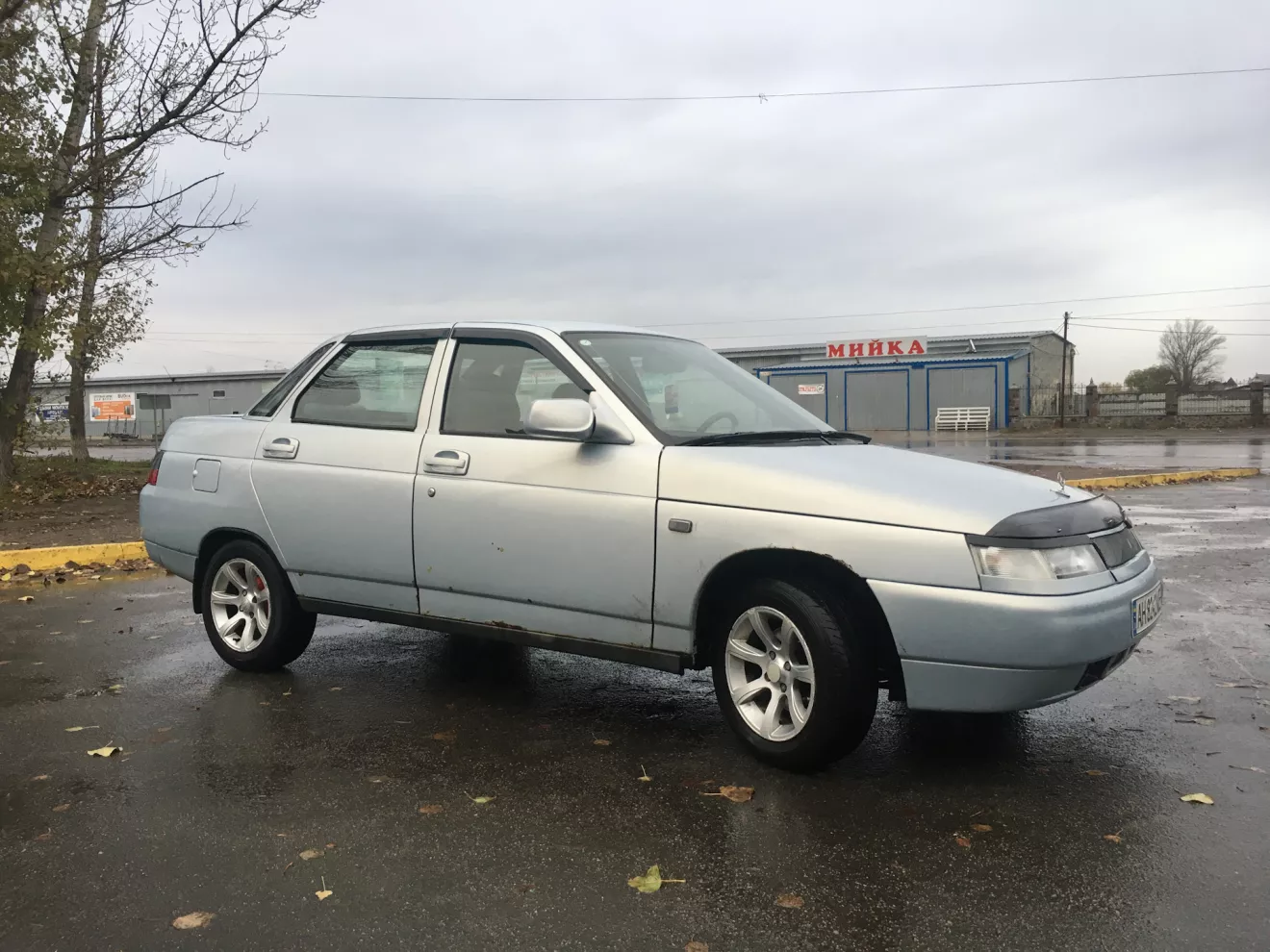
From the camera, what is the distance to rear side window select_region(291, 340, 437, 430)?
4.84 metres

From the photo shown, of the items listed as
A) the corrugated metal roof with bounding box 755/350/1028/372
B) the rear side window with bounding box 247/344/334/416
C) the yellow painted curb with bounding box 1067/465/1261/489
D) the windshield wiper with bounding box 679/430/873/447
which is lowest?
the yellow painted curb with bounding box 1067/465/1261/489

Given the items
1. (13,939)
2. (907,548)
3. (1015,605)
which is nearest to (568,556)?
(907,548)

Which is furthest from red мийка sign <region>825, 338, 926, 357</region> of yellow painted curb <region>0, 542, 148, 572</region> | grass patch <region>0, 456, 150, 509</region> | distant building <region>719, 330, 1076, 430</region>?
yellow painted curb <region>0, 542, 148, 572</region>

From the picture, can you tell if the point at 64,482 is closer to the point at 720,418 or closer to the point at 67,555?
the point at 67,555

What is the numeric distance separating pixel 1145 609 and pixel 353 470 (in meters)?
3.51

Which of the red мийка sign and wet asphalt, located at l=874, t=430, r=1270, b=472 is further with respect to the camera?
the red мийка sign

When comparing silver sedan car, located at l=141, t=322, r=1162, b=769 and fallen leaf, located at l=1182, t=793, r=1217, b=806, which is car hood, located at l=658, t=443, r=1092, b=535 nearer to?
silver sedan car, located at l=141, t=322, r=1162, b=769

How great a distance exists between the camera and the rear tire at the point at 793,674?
353 cm

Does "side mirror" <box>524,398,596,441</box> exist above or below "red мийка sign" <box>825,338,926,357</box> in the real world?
below

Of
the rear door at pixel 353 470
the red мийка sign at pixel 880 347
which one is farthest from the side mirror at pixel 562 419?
the red мийка sign at pixel 880 347

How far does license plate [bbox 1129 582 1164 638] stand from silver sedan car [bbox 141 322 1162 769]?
0.02 m

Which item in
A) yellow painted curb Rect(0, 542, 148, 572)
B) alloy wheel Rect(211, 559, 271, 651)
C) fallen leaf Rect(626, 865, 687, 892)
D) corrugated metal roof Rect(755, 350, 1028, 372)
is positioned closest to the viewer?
fallen leaf Rect(626, 865, 687, 892)

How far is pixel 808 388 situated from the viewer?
1837 inches

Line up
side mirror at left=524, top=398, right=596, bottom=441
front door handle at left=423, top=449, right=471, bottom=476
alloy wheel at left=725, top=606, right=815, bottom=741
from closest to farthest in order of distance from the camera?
alloy wheel at left=725, top=606, right=815, bottom=741 → side mirror at left=524, top=398, right=596, bottom=441 → front door handle at left=423, top=449, right=471, bottom=476
